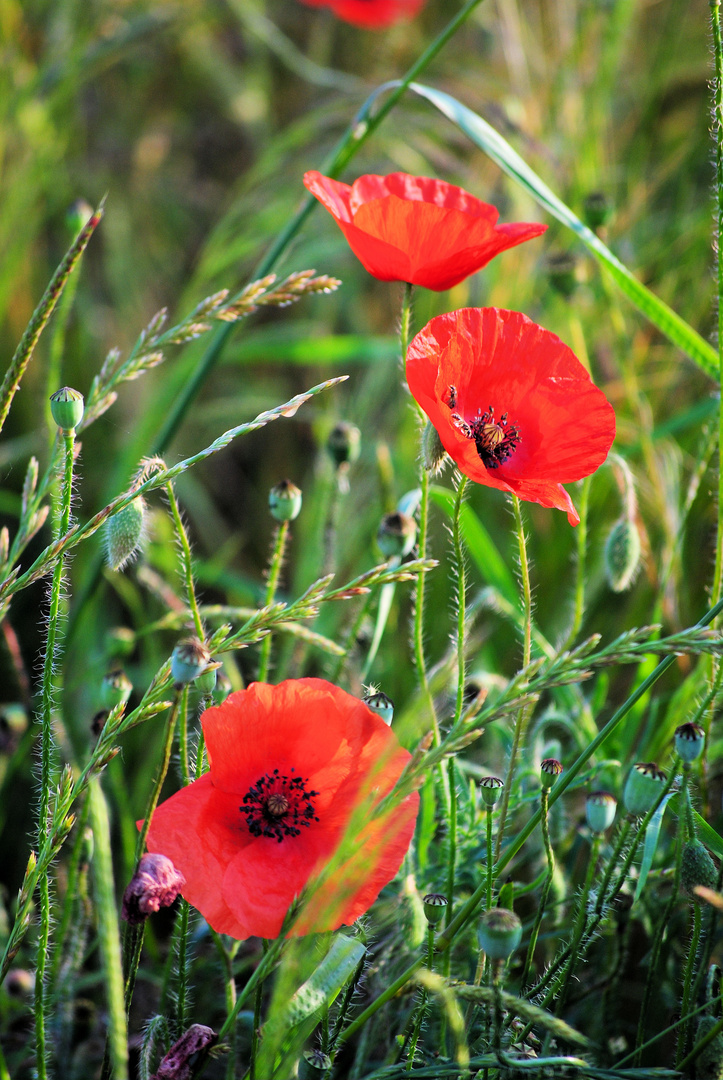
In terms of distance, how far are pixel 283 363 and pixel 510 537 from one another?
87 centimetres

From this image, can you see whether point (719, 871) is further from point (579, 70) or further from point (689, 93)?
point (689, 93)

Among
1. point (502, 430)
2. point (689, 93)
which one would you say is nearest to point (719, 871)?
Answer: point (502, 430)

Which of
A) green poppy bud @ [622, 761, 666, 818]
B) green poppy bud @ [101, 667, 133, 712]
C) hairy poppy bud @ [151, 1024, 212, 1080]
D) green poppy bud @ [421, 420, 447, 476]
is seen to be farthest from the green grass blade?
hairy poppy bud @ [151, 1024, 212, 1080]

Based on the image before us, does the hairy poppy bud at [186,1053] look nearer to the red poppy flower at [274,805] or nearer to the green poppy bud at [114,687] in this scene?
the red poppy flower at [274,805]

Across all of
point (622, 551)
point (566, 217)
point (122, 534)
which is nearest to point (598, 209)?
point (566, 217)

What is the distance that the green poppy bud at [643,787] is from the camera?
0.51 meters

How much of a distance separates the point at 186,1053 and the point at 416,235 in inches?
18.8

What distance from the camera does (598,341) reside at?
4.37 ft

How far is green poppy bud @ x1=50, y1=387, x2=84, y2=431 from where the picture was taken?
0.47 meters

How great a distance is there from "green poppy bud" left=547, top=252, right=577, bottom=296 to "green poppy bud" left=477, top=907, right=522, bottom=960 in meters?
0.69

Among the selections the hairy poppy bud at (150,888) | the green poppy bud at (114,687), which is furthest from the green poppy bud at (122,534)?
the hairy poppy bud at (150,888)

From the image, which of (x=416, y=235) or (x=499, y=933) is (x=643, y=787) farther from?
(x=416, y=235)

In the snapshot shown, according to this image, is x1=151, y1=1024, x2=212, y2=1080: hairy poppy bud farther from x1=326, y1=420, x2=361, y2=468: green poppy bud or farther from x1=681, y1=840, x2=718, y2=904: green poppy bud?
x1=326, y1=420, x2=361, y2=468: green poppy bud

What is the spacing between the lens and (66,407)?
470mm
